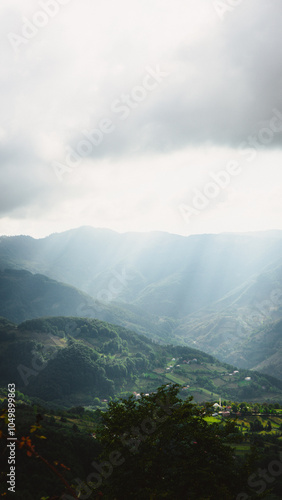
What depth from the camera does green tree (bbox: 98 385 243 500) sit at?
11945mm

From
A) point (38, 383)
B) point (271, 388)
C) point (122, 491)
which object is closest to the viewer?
point (122, 491)

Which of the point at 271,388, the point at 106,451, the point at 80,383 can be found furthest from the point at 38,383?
the point at 106,451

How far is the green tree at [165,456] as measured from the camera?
39.2 feet

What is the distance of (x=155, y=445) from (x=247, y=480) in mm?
4484

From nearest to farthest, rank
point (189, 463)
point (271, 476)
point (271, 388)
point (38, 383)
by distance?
point (189, 463) → point (271, 476) → point (38, 383) → point (271, 388)

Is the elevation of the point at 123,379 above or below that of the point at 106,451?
above

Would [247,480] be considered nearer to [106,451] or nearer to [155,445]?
[155,445]

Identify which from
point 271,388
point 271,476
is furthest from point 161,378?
point 271,476

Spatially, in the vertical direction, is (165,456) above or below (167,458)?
above

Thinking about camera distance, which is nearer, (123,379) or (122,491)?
(122,491)

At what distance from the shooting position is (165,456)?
14047 mm

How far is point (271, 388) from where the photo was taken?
634 ft

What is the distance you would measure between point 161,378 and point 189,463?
20193cm

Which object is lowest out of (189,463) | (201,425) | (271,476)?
(271,476)
